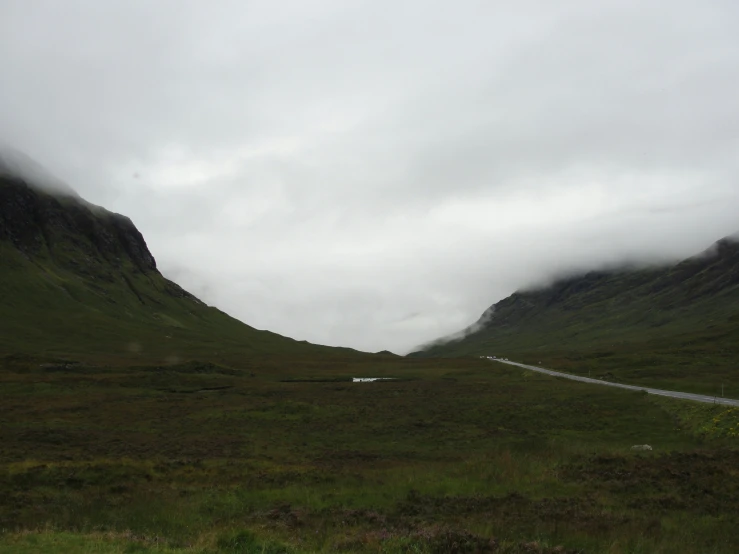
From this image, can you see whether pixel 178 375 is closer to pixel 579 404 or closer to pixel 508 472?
pixel 579 404

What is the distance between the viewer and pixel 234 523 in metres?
16.1

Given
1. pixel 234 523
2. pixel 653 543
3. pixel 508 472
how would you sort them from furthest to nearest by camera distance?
1. pixel 508 472
2. pixel 234 523
3. pixel 653 543

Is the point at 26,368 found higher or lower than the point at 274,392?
higher

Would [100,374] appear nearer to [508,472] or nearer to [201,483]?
[201,483]

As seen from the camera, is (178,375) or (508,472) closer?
(508,472)

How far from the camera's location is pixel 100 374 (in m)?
84.9

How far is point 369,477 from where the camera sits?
953 inches

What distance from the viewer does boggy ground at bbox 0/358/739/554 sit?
13891 millimetres

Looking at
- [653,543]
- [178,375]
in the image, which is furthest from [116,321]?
[653,543]

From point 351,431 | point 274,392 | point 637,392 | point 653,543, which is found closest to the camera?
point 653,543

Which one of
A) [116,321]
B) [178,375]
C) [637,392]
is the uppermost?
[116,321]

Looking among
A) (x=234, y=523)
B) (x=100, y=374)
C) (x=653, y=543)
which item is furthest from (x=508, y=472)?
(x=100, y=374)

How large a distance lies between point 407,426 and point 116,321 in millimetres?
178578

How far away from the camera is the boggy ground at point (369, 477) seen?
13.9m
